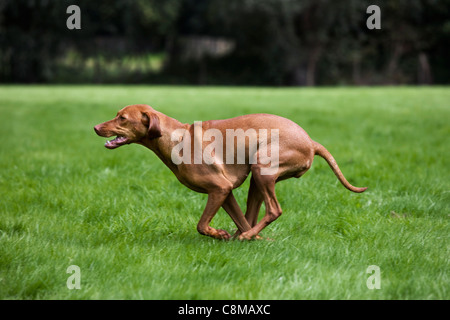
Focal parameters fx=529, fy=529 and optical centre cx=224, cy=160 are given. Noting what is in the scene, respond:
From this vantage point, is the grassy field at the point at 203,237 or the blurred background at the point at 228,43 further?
the blurred background at the point at 228,43

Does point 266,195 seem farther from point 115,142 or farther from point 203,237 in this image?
point 115,142

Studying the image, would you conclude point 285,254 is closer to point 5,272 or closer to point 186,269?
point 186,269

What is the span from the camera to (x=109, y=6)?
31.7m

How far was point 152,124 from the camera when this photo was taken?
368 centimetres

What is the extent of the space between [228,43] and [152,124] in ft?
111

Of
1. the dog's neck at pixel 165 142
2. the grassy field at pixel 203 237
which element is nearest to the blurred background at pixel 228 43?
the grassy field at pixel 203 237

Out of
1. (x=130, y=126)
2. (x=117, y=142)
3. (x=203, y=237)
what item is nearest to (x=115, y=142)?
(x=117, y=142)

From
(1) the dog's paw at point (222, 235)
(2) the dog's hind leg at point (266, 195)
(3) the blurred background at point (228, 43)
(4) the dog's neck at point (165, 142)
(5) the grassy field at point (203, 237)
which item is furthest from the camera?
(3) the blurred background at point (228, 43)

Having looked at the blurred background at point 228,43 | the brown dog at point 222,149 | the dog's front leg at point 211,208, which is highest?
the blurred background at point 228,43

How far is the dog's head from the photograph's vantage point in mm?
3701

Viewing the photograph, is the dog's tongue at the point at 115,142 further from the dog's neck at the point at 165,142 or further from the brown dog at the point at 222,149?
the dog's neck at the point at 165,142

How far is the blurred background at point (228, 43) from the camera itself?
2906 cm

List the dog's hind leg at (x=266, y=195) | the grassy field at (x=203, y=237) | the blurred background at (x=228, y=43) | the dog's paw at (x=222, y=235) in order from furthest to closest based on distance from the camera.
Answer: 1. the blurred background at (x=228, y=43)
2. the dog's paw at (x=222, y=235)
3. the dog's hind leg at (x=266, y=195)
4. the grassy field at (x=203, y=237)

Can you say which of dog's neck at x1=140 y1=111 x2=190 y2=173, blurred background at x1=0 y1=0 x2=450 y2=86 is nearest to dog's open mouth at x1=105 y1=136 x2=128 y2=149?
dog's neck at x1=140 y1=111 x2=190 y2=173
